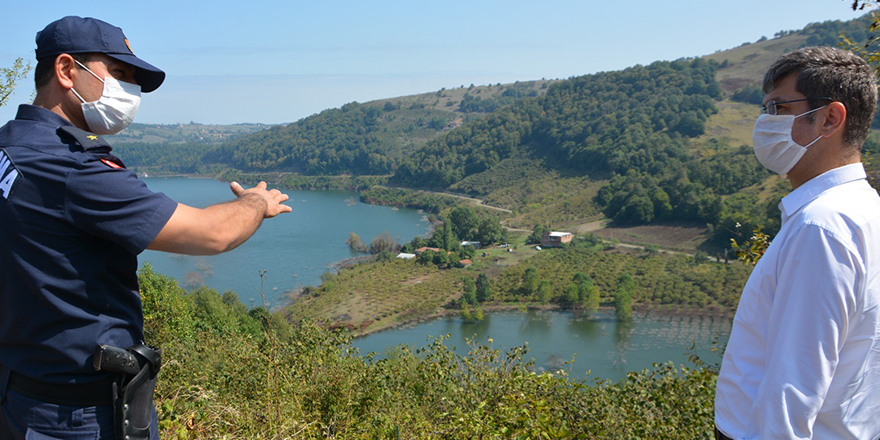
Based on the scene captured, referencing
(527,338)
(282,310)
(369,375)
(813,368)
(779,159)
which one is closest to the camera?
(813,368)

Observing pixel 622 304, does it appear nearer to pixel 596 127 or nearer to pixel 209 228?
pixel 209 228

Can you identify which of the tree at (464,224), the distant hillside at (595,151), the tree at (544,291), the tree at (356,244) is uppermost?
the distant hillside at (595,151)

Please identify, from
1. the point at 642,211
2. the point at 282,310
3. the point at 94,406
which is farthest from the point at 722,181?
the point at 94,406

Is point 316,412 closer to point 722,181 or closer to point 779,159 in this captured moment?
point 779,159

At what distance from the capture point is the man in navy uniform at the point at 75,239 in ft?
3.61

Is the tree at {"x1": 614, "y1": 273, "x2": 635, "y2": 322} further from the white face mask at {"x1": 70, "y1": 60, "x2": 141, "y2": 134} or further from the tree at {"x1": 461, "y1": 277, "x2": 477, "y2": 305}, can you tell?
the white face mask at {"x1": 70, "y1": 60, "x2": 141, "y2": 134}

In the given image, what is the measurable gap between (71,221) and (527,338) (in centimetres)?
2614

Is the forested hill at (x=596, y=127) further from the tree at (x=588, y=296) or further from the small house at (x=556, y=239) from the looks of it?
the tree at (x=588, y=296)

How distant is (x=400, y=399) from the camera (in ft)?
14.2

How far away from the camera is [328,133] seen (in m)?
93.1

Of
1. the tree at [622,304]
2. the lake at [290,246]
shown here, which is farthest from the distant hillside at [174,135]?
the tree at [622,304]

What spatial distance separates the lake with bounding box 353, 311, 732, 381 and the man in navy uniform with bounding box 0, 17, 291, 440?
21.6 meters

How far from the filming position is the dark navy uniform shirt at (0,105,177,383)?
1.10 meters

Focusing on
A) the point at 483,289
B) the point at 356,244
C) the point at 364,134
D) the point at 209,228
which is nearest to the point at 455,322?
the point at 483,289
